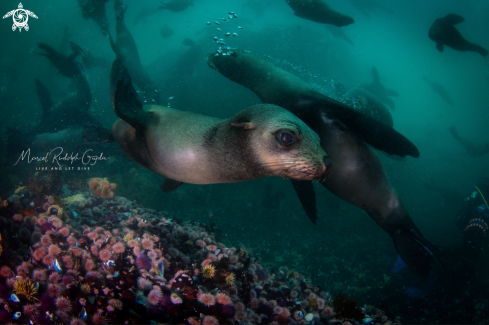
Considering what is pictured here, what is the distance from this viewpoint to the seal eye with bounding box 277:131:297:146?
168cm

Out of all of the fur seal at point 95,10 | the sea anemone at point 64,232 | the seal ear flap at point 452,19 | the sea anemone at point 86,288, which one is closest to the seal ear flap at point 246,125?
the sea anemone at point 86,288

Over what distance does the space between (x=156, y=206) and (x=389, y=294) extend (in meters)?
7.88

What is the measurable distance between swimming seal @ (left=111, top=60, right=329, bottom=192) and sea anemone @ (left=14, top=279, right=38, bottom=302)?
4.68ft

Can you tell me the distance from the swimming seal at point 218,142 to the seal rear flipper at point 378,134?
3.43 feet

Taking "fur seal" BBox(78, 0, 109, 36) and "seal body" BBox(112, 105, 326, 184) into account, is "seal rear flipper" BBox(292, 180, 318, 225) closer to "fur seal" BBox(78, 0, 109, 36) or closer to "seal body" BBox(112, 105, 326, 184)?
"seal body" BBox(112, 105, 326, 184)

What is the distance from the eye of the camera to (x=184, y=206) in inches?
356

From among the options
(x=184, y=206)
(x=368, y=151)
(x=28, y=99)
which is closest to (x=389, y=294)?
(x=368, y=151)

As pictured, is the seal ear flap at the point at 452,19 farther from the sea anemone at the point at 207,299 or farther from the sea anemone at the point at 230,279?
the sea anemone at the point at 207,299

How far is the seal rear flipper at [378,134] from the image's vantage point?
2479mm

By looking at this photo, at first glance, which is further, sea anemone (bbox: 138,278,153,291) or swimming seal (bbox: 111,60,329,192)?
sea anemone (bbox: 138,278,153,291)

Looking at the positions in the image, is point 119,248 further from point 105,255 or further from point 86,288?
point 86,288

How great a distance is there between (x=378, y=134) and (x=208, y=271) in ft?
7.79

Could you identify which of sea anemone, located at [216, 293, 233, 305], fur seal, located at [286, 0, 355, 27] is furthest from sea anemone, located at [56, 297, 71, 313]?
fur seal, located at [286, 0, 355, 27]

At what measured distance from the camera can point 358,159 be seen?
111 inches
